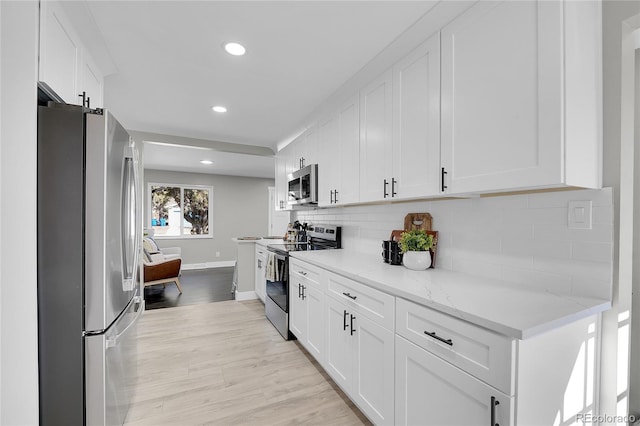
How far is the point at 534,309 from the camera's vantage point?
1083 mm

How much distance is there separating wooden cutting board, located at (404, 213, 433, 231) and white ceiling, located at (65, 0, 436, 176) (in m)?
1.17

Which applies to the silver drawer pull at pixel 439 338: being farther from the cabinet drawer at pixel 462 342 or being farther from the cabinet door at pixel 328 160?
the cabinet door at pixel 328 160

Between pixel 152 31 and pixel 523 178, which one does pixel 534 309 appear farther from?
pixel 152 31

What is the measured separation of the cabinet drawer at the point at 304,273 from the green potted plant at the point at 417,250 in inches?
26.7

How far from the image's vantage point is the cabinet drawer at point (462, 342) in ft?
3.05

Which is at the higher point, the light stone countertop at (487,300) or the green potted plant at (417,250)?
the green potted plant at (417,250)

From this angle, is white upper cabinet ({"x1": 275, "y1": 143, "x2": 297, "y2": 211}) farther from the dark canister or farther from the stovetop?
the dark canister

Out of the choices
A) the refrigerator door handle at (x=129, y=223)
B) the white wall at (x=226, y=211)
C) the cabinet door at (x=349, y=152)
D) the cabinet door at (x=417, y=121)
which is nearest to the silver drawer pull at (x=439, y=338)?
the cabinet door at (x=417, y=121)

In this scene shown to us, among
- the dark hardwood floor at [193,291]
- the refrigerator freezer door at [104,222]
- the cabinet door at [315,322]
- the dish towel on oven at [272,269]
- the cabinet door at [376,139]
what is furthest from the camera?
the dark hardwood floor at [193,291]

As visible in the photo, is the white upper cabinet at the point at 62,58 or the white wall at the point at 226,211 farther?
the white wall at the point at 226,211

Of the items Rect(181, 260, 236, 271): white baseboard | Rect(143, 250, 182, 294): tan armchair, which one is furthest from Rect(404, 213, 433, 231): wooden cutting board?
Rect(181, 260, 236, 271): white baseboard

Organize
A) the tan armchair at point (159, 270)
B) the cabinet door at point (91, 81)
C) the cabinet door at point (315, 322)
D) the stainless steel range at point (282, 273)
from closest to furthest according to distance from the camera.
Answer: the cabinet door at point (91, 81) → the cabinet door at point (315, 322) → the stainless steel range at point (282, 273) → the tan armchair at point (159, 270)

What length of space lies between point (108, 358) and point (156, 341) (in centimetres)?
174

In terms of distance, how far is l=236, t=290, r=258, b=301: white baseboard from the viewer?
14.0 ft
